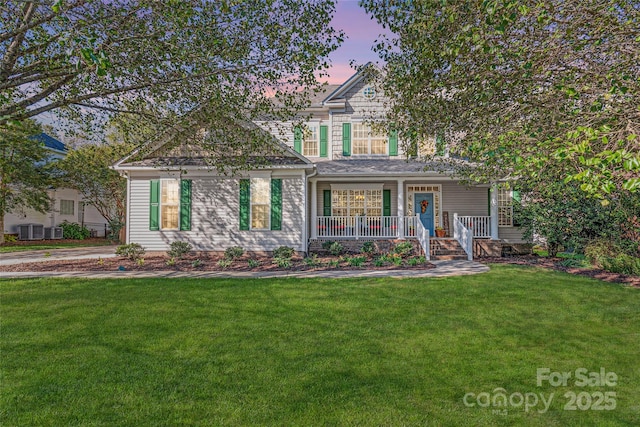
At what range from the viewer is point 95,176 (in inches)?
787

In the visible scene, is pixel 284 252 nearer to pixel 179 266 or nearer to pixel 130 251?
pixel 179 266

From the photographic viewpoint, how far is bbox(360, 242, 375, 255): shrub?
42.5 ft

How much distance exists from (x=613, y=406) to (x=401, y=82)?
5.31 metres

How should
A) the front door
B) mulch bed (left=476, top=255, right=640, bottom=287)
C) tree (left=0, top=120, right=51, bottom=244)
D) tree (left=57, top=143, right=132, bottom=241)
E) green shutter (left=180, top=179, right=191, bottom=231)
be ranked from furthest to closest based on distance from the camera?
tree (left=57, top=143, right=132, bottom=241) → tree (left=0, top=120, right=51, bottom=244) → the front door → green shutter (left=180, top=179, right=191, bottom=231) → mulch bed (left=476, top=255, right=640, bottom=287)

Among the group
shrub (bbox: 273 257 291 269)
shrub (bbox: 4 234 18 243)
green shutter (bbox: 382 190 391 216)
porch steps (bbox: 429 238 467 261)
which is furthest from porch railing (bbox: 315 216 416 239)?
shrub (bbox: 4 234 18 243)

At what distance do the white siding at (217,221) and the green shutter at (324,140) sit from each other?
3.17 m

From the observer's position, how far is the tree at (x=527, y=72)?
13.5 feet

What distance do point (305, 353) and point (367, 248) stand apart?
29.5 ft

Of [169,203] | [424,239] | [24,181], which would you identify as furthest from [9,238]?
[424,239]

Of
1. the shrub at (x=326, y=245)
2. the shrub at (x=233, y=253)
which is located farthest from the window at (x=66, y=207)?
the shrub at (x=326, y=245)

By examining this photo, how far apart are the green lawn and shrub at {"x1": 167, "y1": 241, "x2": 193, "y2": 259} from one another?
14.9 feet

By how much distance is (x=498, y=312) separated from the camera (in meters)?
5.85

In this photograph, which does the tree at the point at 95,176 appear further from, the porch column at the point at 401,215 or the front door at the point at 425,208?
the front door at the point at 425,208

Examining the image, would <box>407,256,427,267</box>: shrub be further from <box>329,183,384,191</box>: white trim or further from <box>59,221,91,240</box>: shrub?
<box>59,221,91,240</box>: shrub
